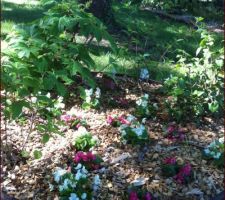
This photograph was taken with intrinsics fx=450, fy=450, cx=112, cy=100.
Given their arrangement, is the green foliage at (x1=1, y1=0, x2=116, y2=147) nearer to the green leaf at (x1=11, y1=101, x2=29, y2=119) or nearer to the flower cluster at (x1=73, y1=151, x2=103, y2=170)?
the green leaf at (x1=11, y1=101, x2=29, y2=119)

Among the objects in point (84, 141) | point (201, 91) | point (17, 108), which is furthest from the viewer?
point (201, 91)

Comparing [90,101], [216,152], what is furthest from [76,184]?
[90,101]

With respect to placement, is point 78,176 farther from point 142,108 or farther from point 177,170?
point 142,108

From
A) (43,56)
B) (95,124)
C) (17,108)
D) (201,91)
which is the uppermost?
(43,56)

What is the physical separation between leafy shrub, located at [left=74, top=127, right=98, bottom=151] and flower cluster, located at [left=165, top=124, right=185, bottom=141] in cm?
69

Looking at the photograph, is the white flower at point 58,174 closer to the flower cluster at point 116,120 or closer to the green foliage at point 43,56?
the green foliage at point 43,56

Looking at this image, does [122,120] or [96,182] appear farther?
[122,120]

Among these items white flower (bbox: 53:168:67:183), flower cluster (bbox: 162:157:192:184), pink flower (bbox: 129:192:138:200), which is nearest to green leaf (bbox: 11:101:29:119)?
white flower (bbox: 53:168:67:183)

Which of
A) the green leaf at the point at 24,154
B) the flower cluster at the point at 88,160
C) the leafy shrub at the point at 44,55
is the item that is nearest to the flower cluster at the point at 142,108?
the flower cluster at the point at 88,160

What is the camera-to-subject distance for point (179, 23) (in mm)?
8945

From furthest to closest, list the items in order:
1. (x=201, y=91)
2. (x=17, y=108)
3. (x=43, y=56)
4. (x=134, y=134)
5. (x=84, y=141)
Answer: (x=201, y=91) → (x=134, y=134) → (x=84, y=141) → (x=43, y=56) → (x=17, y=108)

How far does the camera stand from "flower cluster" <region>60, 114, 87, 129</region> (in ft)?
12.6

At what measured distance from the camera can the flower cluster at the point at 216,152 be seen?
11.4ft

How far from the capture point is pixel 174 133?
3881 millimetres
